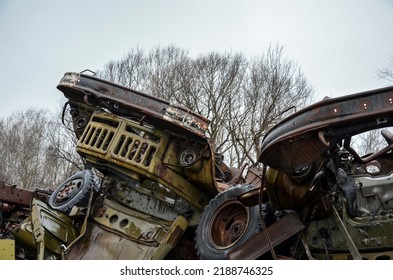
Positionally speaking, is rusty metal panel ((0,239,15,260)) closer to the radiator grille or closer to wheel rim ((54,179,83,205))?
wheel rim ((54,179,83,205))

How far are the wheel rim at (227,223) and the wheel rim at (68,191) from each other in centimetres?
230

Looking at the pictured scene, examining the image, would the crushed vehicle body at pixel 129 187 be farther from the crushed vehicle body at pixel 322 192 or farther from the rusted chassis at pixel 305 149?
the rusted chassis at pixel 305 149

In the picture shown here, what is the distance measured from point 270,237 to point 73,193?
129 inches

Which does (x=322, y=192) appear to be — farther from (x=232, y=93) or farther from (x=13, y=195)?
(x=232, y=93)

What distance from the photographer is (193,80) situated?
18594 mm

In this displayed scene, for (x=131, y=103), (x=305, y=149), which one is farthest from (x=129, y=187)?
(x=305, y=149)

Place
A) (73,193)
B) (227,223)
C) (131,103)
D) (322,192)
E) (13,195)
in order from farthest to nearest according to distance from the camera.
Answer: (13,195) → (73,193) → (131,103) → (227,223) → (322,192)

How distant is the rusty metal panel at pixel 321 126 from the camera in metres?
3.09

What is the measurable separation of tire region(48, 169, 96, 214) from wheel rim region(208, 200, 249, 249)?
2.06m

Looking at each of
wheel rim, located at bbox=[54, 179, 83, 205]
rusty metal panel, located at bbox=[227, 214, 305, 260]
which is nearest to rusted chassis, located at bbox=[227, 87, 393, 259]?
rusty metal panel, located at bbox=[227, 214, 305, 260]

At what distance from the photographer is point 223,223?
5.21 metres

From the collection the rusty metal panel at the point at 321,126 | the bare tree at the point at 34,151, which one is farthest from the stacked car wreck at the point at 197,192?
the bare tree at the point at 34,151

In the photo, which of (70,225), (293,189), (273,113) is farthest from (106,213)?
(273,113)

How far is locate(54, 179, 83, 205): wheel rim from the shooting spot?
656cm
